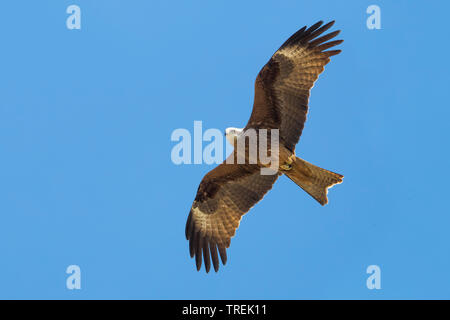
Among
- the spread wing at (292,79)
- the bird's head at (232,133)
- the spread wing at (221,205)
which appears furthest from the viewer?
the spread wing at (221,205)

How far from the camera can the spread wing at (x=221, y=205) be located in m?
12.3

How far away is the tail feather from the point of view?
11500mm

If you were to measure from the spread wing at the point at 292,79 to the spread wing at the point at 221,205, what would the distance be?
1.23 meters

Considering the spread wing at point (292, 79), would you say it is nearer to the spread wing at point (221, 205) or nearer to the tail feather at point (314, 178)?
the tail feather at point (314, 178)

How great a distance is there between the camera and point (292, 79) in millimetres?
11414

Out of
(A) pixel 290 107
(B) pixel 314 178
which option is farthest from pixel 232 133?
(B) pixel 314 178

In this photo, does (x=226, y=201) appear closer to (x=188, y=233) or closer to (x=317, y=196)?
(x=188, y=233)

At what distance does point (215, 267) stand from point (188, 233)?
0.87 meters

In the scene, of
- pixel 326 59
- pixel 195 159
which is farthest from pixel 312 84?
pixel 195 159

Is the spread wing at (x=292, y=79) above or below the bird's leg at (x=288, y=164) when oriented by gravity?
above

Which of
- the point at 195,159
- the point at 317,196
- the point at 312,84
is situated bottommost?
the point at 317,196

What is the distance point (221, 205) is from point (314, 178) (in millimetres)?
2003

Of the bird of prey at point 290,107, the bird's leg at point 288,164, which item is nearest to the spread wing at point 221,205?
the bird of prey at point 290,107
